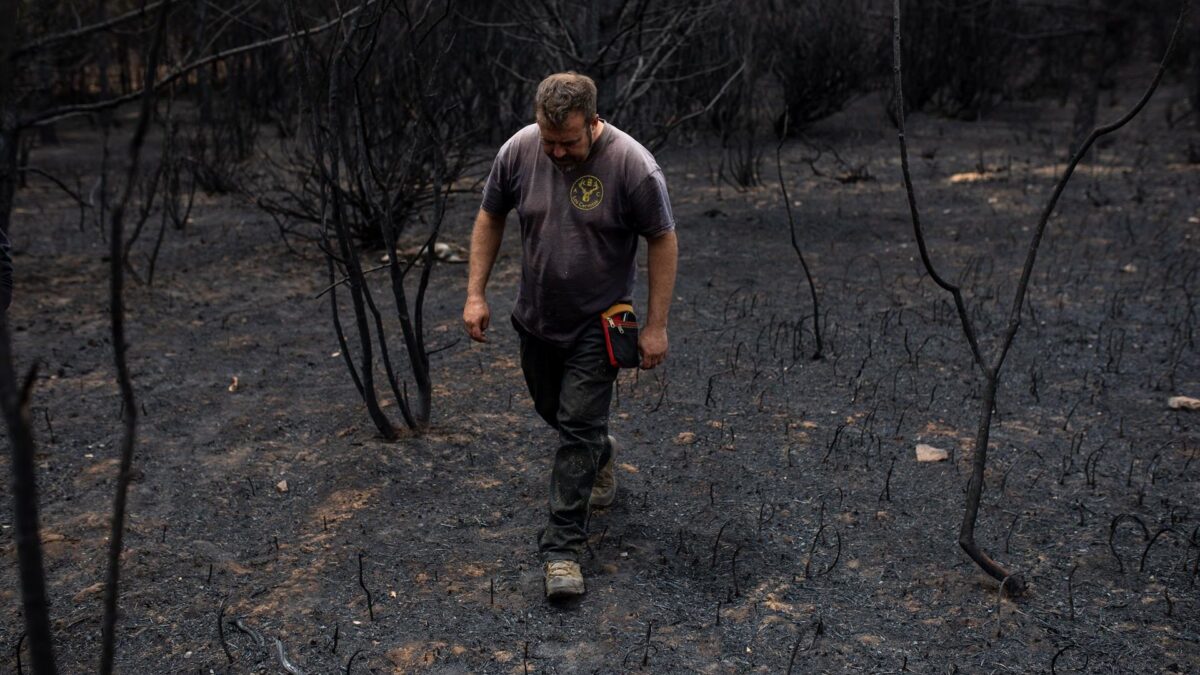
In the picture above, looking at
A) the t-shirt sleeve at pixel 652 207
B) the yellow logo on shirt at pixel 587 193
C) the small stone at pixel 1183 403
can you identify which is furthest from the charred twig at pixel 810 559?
the small stone at pixel 1183 403

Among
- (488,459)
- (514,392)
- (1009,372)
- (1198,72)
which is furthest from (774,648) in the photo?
(1198,72)

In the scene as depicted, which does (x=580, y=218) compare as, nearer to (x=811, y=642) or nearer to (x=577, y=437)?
(x=577, y=437)

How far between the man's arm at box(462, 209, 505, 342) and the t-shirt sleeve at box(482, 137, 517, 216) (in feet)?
0.11

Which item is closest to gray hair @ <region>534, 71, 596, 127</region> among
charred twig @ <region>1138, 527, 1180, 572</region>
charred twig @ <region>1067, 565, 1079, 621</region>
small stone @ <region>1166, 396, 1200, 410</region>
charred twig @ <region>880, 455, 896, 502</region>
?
charred twig @ <region>880, 455, 896, 502</region>

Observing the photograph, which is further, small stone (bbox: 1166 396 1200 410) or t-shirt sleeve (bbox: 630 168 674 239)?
small stone (bbox: 1166 396 1200 410)

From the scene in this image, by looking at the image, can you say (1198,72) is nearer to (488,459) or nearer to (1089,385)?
(1089,385)

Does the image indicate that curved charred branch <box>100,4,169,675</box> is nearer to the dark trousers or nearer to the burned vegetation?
the burned vegetation

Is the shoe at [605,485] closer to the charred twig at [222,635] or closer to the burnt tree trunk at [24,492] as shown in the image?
the charred twig at [222,635]

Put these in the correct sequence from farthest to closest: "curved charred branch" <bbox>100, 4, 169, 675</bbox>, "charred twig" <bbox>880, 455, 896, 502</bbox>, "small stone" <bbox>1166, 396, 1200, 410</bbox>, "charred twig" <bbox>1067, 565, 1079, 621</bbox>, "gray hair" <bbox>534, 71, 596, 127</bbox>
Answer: "small stone" <bbox>1166, 396, 1200, 410</bbox> < "charred twig" <bbox>880, 455, 896, 502</bbox> < "charred twig" <bbox>1067, 565, 1079, 621</bbox> < "gray hair" <bbox>534, 71, 596, 127</bbox> < "curved charred branch" <bbox>100, 4, 169, 675</bbox>

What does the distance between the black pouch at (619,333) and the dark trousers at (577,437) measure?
34 mm

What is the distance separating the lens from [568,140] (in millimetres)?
2811

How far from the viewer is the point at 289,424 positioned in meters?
4.32

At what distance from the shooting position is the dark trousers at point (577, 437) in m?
3.05

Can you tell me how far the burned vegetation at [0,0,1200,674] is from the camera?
280 centimetres
